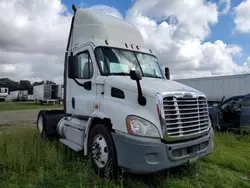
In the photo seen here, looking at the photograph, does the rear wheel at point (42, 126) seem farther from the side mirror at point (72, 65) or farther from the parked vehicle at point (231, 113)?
the parked vehicle at point (231, 113)

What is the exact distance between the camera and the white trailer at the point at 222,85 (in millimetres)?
15961

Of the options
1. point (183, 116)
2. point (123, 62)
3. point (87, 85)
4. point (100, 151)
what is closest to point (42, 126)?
point (87, 85)

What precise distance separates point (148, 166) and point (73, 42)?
13.2 ft

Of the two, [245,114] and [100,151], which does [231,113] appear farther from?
[100,151]

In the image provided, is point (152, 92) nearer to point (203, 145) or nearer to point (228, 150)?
point (203, 145)

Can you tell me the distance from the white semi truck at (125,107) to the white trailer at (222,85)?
42.4 ft

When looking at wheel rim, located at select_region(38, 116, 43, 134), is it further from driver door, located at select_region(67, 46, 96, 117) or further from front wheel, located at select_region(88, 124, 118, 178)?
front wheel, located at select_region(88, 124, 118, 178)

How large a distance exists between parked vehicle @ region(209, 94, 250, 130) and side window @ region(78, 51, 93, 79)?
6501 millimetres

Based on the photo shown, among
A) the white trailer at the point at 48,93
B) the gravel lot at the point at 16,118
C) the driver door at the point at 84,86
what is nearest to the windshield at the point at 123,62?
the driver door at the point at 84,86

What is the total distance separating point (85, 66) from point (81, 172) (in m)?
2.29

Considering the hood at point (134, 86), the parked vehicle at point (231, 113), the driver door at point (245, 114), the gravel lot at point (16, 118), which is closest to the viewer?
the hood at point (134, 86)

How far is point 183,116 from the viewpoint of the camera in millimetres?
3711

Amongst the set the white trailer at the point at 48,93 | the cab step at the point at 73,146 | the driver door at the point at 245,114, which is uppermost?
the white trailer at the point at 48,93

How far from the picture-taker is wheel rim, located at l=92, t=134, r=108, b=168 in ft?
12.8
